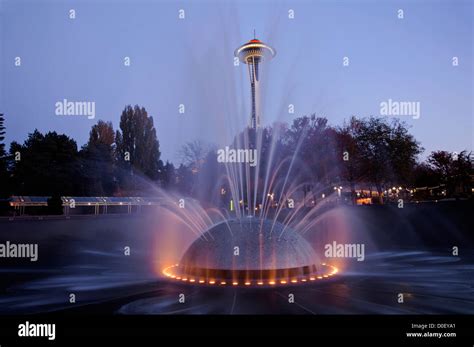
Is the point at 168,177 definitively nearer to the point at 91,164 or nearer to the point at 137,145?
the point at 137,145

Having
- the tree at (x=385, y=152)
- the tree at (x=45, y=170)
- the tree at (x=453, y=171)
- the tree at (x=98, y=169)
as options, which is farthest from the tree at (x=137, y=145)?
the tree at (x=453, y=171)

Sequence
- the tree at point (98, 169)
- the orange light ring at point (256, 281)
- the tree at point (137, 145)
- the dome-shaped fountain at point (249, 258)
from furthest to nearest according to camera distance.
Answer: the tree at point (137, 145) < the tree at point (98, 169) < the dome-shaped fountain at point (249, 258) < the orange light ring at point (256, 281)

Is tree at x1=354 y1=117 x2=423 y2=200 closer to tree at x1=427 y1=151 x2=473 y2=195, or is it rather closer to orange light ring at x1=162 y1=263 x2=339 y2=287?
tree at x1=427 y1=151 x2=473 y2=195

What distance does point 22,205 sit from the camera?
46875 mm

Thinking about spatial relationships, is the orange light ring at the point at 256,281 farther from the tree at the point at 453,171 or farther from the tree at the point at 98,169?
the tree at the point at 98,169

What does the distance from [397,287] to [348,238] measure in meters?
17.3

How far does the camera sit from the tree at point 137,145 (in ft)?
212

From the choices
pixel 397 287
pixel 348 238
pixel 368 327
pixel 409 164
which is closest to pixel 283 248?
pixel 397 287

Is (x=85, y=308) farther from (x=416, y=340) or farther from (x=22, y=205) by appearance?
(x=22, y=205)

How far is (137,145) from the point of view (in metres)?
65.5

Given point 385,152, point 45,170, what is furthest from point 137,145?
point 385,152

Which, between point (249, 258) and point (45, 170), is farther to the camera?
point (45, 170)

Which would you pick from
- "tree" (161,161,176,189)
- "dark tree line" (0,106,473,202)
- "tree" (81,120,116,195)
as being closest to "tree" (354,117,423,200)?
"dark tree line" (0,106,473,202)

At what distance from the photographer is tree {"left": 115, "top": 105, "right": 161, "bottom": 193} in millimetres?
64688
